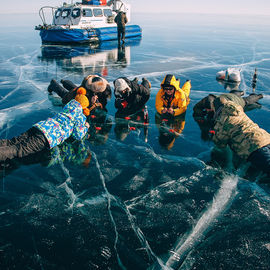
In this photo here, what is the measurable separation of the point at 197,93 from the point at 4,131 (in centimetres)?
531

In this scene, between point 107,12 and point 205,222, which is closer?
point 205,222

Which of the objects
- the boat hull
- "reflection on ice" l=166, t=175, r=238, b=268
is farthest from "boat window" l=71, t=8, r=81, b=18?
"reflection on ice" l=166, t=175, r=238, b=268

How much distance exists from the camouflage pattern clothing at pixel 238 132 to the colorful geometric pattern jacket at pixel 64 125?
241 centimetres

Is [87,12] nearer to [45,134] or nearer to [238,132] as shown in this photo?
[45,134]

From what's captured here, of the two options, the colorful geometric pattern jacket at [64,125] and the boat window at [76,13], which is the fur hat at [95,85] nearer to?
the colorful geometric pattern jacket at [64,125]

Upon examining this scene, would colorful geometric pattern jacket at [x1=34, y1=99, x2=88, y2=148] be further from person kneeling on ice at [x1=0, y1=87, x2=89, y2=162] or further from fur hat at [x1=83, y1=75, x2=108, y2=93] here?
fur hat at [x1=83, y1=75, x2=108, y2=93]

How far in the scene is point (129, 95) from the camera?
5527mm

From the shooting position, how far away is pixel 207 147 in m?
4.35

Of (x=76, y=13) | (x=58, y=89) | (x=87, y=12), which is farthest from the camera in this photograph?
(x=87, y=12)

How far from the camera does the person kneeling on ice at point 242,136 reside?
11.4ft

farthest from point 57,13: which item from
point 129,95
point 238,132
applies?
point 238,132

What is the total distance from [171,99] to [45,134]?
2.89 m

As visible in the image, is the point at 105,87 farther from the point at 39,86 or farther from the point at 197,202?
the point at 39,86

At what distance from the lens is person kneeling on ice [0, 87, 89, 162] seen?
12.1 ft
